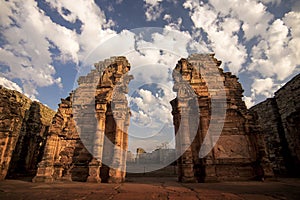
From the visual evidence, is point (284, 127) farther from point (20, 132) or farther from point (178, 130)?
point (20, 132)

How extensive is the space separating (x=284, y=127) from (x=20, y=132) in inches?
849

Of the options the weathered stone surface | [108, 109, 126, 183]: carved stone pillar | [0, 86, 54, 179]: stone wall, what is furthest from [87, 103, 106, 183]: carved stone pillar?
[0, 86, 54, 179]: stone wall

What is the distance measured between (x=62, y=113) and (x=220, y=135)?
29.7ft

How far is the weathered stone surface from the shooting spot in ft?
26.3

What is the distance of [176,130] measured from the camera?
9.26 meters

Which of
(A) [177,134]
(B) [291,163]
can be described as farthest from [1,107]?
(B) [291,163]

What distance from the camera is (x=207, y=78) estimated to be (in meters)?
10.6

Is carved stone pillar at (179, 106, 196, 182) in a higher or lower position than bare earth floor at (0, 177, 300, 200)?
higher

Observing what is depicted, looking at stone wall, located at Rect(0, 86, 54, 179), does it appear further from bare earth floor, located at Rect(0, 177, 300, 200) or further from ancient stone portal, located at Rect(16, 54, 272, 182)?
bare earth floor, located at Rect(0, 177, 300, 200)

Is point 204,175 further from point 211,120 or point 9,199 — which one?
point 9,199

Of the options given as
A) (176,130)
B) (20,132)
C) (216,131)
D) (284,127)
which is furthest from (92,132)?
(284,127)

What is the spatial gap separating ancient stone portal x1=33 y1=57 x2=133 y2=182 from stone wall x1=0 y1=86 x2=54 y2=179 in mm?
3457

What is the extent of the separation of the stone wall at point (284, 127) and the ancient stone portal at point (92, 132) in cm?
1034

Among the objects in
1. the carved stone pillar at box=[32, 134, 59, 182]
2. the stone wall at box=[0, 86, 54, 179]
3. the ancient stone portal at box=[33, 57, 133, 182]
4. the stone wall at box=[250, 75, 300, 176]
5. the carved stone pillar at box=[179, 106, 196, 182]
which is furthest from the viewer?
the stone wall at box=[250, 75, 300, 176]
